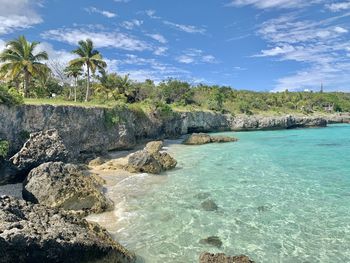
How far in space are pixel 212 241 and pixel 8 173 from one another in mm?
14971

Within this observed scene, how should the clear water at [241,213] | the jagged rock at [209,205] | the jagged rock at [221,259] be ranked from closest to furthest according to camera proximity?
the jagged rock at [221,259] < the clear water at [241,213] < the jagged rock at [209,205]

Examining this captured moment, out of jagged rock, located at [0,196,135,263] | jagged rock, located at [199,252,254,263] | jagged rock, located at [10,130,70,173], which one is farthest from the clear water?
jagged rock, located at [10,130,70,173]

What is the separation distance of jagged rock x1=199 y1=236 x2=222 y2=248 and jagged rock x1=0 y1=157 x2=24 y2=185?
47.4 ft

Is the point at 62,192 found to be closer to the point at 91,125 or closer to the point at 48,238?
the point at 48,238

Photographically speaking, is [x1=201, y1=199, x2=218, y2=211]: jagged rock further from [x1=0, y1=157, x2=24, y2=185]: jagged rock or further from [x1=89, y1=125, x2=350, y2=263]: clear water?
[x1=0, y1=157, x2=24, y2=185]: jagged rock

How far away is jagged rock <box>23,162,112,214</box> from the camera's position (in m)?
18.0

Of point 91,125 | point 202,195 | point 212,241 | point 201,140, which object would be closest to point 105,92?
point 201,140

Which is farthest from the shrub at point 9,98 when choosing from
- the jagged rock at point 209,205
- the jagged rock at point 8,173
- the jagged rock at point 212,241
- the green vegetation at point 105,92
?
the jagged rock at point 212,241

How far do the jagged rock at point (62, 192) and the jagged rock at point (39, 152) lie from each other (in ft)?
13.0

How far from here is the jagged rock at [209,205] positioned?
19.1m

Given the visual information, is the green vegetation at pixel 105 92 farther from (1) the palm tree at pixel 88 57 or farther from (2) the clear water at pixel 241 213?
(2) the clear water at pixel 241 213

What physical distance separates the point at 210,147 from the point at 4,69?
27390 mm

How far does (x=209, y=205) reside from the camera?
19.6m

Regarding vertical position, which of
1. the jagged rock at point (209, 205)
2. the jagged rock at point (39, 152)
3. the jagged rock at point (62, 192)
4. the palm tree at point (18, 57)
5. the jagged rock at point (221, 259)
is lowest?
the jagged rock at point (221, 259)
